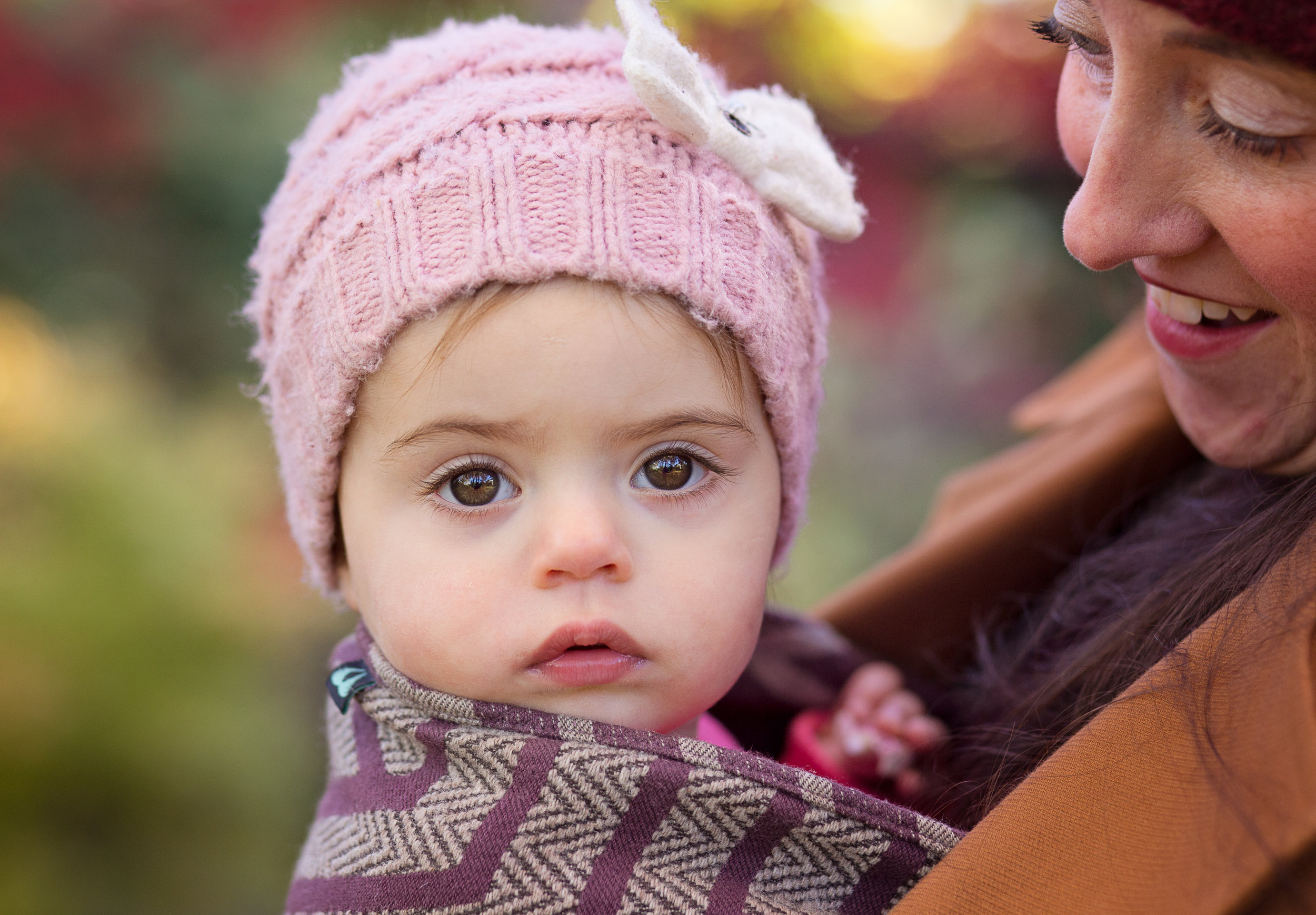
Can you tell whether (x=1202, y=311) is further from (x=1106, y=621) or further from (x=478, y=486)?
(x=478, y=486)

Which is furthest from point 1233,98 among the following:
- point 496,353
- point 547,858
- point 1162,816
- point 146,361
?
point 146,361

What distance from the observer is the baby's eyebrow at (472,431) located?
1.24 m

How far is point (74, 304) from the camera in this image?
361cm

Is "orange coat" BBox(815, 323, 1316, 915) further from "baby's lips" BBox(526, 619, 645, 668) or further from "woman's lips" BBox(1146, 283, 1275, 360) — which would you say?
"baby's lips" BBox(526, 619, 645, 668)

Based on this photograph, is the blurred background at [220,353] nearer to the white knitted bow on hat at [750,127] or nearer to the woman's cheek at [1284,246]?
the white knitted bow on hat at [750,127]

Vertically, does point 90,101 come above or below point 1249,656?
above

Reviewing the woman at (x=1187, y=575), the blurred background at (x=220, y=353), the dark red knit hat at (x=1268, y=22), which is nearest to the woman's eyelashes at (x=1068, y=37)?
the woman at (x=1187, y=575)

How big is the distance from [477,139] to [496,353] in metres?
0.29

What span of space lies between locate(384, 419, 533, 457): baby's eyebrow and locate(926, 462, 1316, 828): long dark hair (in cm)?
69

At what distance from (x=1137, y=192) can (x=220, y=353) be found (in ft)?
11.0

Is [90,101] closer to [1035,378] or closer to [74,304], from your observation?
[74,304]

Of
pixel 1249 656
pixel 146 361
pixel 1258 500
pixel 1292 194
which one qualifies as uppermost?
pixel 146 361

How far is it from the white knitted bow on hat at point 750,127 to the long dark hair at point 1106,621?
62cm

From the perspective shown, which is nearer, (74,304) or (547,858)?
(547,858)
